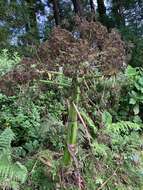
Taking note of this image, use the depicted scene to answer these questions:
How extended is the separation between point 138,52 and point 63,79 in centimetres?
1227

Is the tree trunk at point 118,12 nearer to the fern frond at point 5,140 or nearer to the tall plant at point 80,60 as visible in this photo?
the tall plant at point 80,60

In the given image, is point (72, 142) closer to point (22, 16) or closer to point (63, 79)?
point (63, 79)

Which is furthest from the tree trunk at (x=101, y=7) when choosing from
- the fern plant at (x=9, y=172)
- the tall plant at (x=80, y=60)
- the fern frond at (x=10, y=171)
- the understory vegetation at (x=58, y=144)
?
the fern frond at (x=10, y=171)

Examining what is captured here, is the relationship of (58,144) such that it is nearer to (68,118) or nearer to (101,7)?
(68,118)

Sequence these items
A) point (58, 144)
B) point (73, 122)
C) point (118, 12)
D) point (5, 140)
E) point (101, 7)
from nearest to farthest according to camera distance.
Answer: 1. point (73, 122)
2. point (5, 140)
3. point (58, 144)
4. point (118, 12)
5. point (101, 7)

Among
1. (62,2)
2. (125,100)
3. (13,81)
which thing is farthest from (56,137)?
(62,2)

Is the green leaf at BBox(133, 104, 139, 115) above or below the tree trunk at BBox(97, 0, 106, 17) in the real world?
below

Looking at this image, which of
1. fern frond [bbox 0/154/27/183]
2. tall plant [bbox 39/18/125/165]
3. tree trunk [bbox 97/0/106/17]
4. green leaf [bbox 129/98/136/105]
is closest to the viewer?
fern frond [bbox 0/154/27/183]

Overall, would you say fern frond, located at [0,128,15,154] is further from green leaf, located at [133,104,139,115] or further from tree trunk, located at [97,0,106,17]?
tree trunk, located at [97,0,106,17]

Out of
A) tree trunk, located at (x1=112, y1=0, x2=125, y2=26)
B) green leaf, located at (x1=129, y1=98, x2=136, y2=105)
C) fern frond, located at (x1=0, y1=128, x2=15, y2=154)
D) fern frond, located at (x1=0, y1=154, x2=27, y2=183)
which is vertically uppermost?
tree trunk, located at (x1=112, y1=0, x2=125, y2=26)

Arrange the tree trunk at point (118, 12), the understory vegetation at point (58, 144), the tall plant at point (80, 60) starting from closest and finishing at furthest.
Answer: the tall plant at point (80, 60) < the understory vegetation at point (58, 144) < the tree trunk at point (118, 12)

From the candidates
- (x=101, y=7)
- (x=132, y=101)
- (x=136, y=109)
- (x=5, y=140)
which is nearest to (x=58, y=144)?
(x=5, y=140)

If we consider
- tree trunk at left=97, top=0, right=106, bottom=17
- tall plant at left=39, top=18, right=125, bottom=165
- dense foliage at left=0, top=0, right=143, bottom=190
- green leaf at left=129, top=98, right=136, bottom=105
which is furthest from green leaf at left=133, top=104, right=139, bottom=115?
tree trunk at left=97, top=0, right=106, bottom=17

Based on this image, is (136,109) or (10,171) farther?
(136,109)
